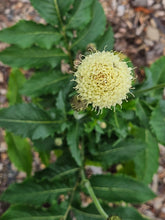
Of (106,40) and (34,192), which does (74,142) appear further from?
(106,40)

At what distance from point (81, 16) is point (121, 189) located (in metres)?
0.83

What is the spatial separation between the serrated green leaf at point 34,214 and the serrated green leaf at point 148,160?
44cm

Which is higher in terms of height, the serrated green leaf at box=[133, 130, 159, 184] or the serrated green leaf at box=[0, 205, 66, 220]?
the serrated green leaf at box=[133, 130, 159, 184]

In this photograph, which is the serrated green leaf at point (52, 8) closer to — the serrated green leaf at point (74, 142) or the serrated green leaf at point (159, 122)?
the serrated green leaf at point (74, 142)

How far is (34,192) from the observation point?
1.37m

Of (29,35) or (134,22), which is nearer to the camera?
(29,35)

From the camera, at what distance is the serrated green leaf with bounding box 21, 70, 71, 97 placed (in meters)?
1.40

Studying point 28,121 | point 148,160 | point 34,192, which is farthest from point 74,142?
point 148,160

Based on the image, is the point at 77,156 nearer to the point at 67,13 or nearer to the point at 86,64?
the point at 86,64

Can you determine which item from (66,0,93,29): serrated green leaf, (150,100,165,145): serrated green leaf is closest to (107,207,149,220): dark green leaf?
(150,100,165,145): serrated green leaf

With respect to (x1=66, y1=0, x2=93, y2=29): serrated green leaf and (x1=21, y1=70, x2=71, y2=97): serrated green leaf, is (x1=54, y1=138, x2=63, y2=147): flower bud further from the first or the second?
(x1=66, y1=0, x2=93, y2=29): serrated green leaf

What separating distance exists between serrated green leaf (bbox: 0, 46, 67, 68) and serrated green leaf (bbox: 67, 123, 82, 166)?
1.10 feet

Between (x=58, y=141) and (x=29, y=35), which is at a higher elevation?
(x=29, y=35)

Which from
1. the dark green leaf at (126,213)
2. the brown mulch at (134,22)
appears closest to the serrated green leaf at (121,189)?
the dark green leaf at (126,213)
